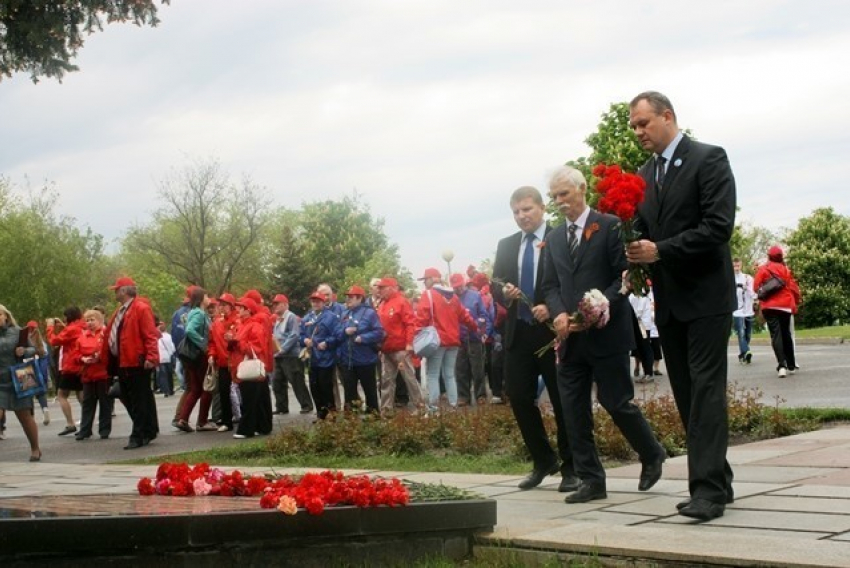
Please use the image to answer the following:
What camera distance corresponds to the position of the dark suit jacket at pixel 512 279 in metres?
8.71

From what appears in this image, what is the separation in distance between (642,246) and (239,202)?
226 ft

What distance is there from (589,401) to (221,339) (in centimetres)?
1116

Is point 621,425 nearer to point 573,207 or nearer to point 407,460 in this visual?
point 573,207

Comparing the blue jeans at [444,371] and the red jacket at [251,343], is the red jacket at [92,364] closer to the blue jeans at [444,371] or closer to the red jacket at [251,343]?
the red jacket at [251,343]

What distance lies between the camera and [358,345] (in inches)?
730

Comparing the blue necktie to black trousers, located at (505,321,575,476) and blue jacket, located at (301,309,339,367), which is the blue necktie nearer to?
black trousers, located at (505,321,575,476)

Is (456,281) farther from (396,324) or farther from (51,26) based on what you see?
(51,26)

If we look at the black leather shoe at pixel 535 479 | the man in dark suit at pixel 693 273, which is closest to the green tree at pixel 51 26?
the black leather shoe at pixel 535 479

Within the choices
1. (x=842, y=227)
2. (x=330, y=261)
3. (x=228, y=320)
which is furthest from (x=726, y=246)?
(x=330, y=261)

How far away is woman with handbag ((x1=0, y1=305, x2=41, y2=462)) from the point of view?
620 inches

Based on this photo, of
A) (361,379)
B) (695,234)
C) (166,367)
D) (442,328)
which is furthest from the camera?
(166,367)

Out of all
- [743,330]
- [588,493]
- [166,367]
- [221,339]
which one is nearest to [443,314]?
[221,339]

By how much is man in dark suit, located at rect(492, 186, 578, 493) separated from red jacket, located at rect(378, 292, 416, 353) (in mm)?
10070

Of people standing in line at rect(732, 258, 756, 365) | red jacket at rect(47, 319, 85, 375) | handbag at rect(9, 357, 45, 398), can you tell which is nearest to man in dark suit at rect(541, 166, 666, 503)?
handbag at rect(9, 357, 45, 398)
